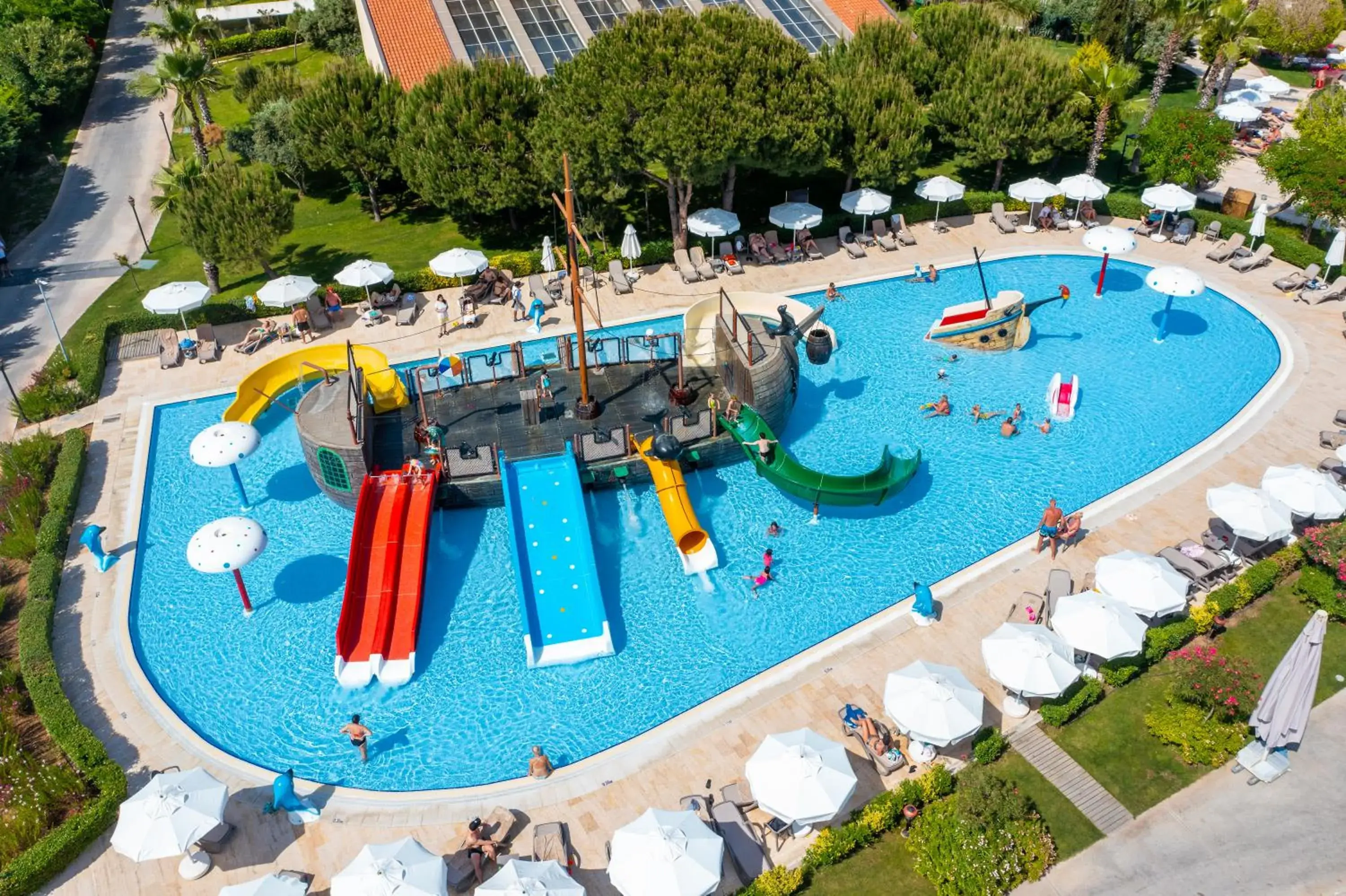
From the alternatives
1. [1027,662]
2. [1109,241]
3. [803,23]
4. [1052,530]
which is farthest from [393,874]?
[803,23]

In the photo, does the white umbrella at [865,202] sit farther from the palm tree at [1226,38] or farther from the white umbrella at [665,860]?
the white umbrella at [665,860]

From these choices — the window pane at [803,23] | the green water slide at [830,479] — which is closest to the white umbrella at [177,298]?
the green water slide at [830,479]

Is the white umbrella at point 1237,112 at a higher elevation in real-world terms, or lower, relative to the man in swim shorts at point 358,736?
higher

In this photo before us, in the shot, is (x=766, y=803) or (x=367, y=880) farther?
(x=766, y=803)

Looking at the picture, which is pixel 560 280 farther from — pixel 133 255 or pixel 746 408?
pixel 133 255

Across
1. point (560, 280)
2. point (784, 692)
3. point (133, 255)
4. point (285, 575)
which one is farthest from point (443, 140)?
point (784, 692)
